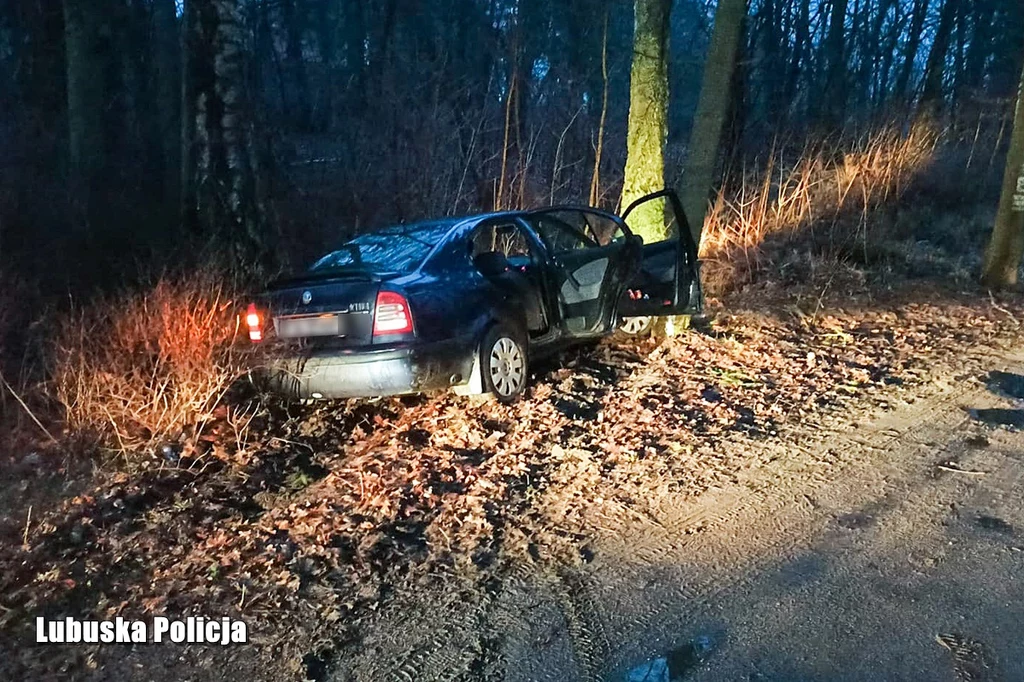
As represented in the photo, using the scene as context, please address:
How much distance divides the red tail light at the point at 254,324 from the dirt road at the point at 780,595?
2819mm

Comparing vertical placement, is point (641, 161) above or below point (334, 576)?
above

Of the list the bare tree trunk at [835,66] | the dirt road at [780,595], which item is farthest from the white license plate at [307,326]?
the bare tree trunk at [835,66]

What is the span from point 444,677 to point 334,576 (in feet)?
3.29

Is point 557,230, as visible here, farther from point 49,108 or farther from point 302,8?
point 302,8

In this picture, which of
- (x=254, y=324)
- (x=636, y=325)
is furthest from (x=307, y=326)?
(x=636, y=325)

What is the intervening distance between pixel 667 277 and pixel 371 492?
4.01m

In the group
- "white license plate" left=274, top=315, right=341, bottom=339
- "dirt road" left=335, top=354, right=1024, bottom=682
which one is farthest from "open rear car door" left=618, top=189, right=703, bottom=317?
"white license plate" left=274, top=315, right=341, bottom=339

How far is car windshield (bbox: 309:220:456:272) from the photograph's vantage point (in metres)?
6.39

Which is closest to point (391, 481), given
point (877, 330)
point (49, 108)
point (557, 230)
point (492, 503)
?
point (492, 503)

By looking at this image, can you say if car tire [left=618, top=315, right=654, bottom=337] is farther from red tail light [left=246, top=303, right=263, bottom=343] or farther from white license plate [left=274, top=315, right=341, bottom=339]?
red tail light [left=246, top=303, right=263, bottom=343]

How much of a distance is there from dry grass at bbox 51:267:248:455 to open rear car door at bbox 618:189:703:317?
348 centimetres

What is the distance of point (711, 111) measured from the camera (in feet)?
28.8

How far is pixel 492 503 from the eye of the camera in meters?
5.07

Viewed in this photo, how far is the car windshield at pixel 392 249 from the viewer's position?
252 inches
